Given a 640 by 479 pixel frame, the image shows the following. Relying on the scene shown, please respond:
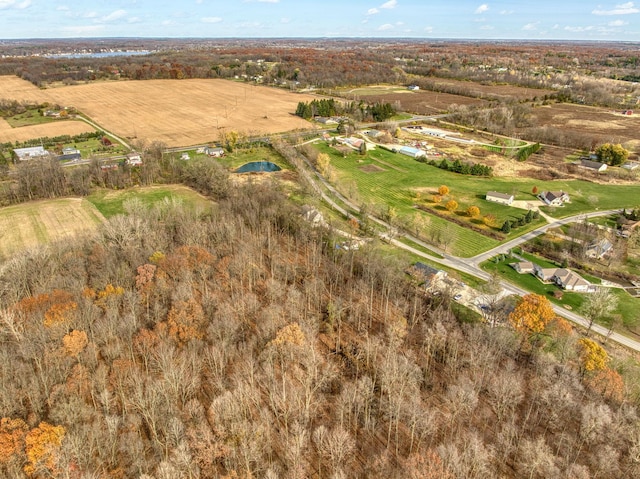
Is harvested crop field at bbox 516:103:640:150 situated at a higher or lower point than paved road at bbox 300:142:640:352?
higher

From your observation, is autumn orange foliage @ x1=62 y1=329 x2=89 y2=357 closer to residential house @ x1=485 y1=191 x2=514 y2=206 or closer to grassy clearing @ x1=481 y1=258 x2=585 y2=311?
grassy clearing @ x1=481 y1=258 x2=585 y2=311

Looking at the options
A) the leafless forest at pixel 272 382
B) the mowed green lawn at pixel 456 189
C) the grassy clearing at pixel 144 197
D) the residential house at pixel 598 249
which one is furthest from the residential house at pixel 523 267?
the grassy clearing at pixel 144 197

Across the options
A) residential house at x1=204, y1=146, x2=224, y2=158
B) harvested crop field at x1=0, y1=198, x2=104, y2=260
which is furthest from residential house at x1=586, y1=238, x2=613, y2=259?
residential house at x1=204, y1=146, x2=224, y2=158

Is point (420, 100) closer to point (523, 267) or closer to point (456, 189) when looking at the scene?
point (456, 189)

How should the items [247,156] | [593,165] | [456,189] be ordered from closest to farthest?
[456,189], [593,165], [247,156]

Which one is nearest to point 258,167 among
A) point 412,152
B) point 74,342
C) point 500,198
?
point 412,152

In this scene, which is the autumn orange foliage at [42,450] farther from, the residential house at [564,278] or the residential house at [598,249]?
the residential house at [598,249]
